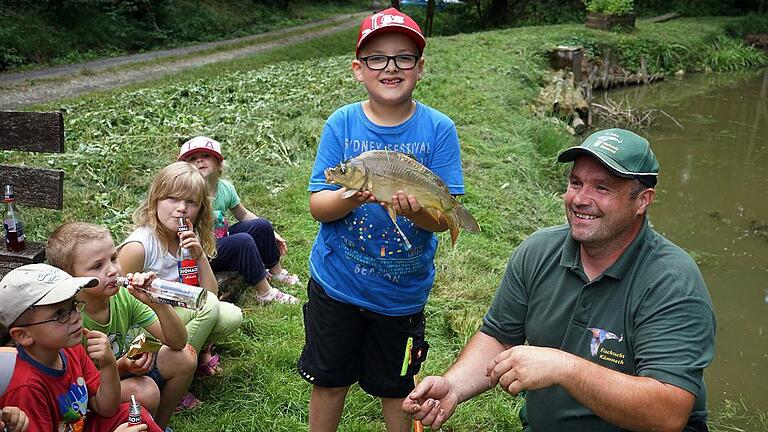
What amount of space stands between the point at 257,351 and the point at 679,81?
1947 centimetres

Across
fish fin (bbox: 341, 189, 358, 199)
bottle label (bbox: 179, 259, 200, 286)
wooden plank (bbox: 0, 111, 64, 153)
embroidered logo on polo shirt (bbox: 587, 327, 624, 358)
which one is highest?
fish fin (bbox: 341, 189, 358, 199)

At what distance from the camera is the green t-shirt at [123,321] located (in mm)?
3111

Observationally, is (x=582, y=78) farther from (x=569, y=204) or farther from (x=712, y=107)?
(x=569, y=204)

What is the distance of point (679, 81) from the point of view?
67.3ft

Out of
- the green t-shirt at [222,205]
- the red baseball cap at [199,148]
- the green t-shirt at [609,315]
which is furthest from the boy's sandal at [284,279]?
the green t-shirt at [609,315]

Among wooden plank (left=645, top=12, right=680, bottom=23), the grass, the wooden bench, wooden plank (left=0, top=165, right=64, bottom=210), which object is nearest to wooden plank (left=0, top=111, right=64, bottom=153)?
the wooden bench

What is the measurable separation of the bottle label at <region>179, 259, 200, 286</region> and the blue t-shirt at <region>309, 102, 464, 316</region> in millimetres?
875

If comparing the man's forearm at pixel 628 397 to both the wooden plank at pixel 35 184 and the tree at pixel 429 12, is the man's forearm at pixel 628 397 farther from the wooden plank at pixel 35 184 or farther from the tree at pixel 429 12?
the tree at pixel 429 12

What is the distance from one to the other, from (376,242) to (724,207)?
8.52 metres

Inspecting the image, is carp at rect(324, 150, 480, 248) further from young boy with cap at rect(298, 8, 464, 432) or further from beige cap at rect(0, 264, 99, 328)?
beige cap at rect(0, 264, 99, 328)

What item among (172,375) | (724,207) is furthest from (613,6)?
(172,375)

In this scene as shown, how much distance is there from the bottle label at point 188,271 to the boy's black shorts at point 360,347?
0.73 m

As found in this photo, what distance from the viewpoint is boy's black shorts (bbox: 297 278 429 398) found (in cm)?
300

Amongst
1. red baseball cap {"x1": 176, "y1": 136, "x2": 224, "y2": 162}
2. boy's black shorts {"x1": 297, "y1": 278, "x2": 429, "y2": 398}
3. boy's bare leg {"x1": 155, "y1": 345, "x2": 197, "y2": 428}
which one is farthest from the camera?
red baseball cap {"x1": 176, "y1": 136, "x2": 224, "y2": 162}
